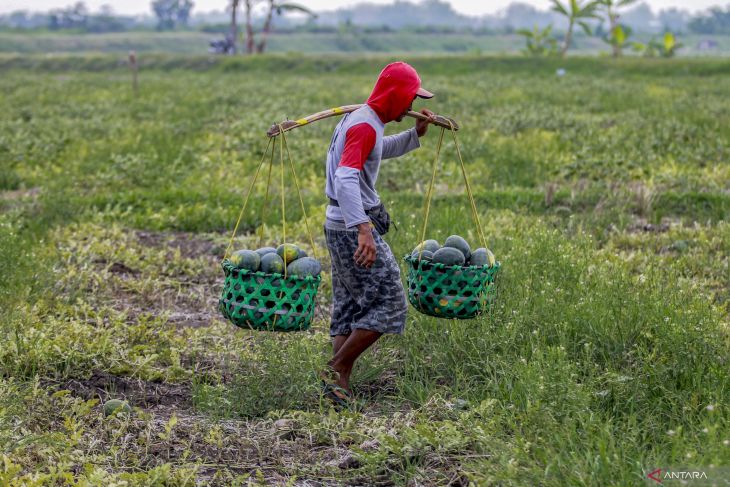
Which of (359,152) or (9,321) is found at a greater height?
(359,152)

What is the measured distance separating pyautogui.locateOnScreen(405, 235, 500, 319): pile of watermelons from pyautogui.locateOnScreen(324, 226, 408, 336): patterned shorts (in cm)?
11

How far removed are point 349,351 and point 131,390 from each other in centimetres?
124

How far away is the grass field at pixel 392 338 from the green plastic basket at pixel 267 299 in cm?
33

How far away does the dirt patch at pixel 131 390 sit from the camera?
16.8 ft

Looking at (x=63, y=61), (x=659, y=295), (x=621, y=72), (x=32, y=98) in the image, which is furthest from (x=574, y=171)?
(x=63, y=61)

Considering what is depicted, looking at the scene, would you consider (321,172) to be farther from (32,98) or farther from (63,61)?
(63,61)

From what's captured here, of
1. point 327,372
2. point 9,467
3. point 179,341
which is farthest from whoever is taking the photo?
point 179,341

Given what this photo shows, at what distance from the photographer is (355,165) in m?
4.72

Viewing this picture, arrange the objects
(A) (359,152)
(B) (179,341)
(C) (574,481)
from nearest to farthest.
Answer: (C) (574,481), (A) (359,152), (B) (179,341)

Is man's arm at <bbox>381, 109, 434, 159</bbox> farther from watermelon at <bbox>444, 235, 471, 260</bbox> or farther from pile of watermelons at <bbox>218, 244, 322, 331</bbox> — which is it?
pile of watermelons at <bbox>218, 244, 322, 331</bbox>

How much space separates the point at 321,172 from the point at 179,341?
6.18 m

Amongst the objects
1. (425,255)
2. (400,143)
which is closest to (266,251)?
(425,255)

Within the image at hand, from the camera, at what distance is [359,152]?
15.5 feet

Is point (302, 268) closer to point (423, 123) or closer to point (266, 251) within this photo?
point (266, 251)
